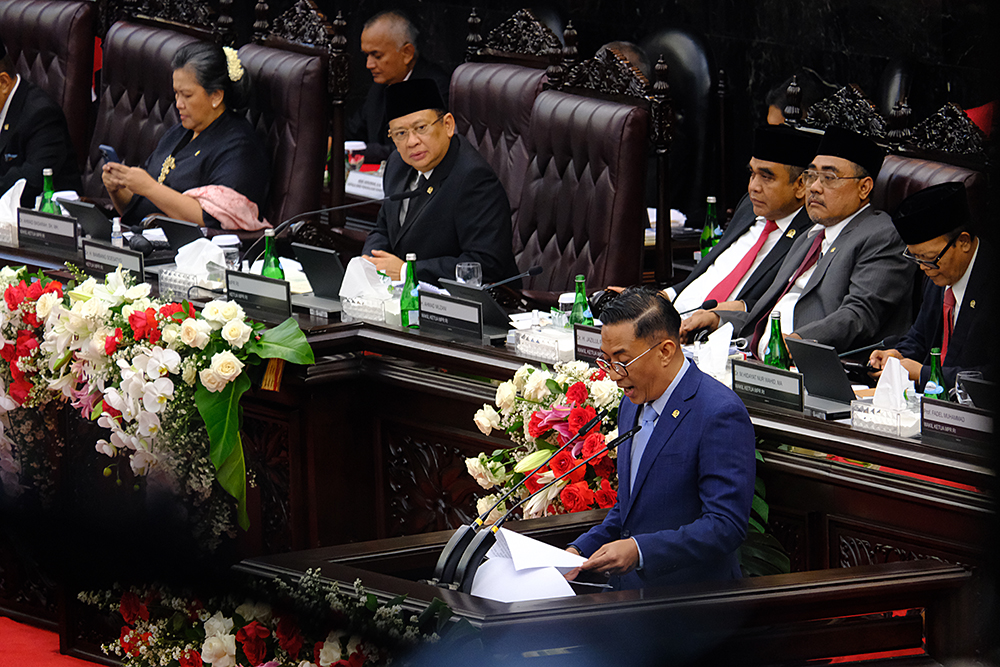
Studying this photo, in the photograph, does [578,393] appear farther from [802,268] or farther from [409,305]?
[802,268]

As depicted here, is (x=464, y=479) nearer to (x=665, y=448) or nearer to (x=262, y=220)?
(x=665, y=448)

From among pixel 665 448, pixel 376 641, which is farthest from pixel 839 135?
pixel 376 641

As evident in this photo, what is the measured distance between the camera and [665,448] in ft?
5.97

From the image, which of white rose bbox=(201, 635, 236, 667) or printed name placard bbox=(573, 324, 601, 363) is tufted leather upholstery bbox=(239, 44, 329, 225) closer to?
printed name placard bbox=(573, 324, 601, 363)

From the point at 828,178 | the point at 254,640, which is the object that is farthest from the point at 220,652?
the point at 828,178

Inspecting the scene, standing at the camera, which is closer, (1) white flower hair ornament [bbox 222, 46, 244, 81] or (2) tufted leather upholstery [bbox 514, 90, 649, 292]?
(2) tufted leather upholstery [bbox 514, 90, 649, 292]

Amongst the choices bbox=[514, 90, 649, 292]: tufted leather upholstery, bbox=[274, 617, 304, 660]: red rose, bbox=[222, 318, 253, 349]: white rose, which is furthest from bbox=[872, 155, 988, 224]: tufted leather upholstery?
bbox=[274, 617, 304, 660]: red rose

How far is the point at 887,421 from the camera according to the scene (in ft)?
6.50

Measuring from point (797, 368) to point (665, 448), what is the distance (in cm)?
48

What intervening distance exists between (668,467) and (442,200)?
1.75 metres

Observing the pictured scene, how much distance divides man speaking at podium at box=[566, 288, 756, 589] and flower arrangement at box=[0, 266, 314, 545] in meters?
0.88

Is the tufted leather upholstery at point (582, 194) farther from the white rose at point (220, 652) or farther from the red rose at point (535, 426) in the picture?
the white rose at point (220, 652)

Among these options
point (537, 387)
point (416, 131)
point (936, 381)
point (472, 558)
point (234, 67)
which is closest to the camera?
point (472, 558)

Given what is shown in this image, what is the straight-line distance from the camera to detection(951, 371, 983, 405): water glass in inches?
72.9
